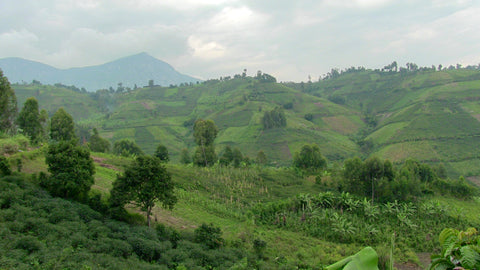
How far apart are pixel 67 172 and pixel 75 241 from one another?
5446 millimetres

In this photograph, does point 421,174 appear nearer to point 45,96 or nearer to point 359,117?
point 359,117

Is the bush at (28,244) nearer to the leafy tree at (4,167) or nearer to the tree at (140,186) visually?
the tree at (140,186)

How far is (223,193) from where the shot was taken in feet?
83.7

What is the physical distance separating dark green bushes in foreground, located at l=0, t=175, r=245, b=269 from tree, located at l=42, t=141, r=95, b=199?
83 centimetres

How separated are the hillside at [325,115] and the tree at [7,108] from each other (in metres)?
44.7

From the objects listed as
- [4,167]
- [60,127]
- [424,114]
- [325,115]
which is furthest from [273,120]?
[4,167]

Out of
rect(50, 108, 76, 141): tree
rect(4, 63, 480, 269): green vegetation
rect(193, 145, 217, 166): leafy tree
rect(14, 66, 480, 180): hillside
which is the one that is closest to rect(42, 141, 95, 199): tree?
rect(4, 63, 480, 269): green vegetation

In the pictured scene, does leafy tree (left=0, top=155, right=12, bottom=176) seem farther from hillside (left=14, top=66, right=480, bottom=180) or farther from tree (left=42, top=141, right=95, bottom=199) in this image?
hillside (left=14, top=66, right=480, bottom=180)

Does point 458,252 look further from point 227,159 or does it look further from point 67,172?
point 227,159

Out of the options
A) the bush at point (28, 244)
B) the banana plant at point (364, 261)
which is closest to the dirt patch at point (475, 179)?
the banana plant at point (364, 261)

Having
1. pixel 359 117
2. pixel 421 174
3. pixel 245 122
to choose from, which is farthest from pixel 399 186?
pixel 359 117

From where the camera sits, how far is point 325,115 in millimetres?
92062

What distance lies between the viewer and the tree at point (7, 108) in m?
20.8

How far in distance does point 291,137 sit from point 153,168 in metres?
59.1
